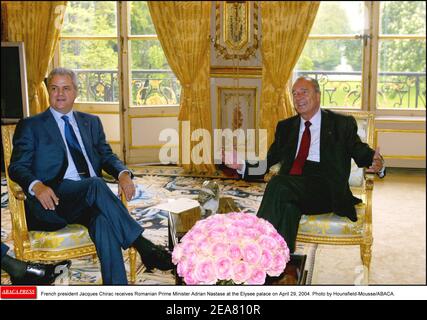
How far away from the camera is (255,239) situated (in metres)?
1.71

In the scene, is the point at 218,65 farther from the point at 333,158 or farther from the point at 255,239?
the point at 255,239

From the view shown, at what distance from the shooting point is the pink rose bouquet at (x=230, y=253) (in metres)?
1.67

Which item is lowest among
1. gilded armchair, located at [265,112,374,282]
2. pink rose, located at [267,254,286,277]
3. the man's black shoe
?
the man's black shoe

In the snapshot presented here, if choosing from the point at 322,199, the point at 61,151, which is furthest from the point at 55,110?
the point at 322,199

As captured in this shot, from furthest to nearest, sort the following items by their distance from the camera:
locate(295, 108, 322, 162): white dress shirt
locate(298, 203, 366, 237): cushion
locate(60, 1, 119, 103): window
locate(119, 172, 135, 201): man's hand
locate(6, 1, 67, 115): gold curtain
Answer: locate(60, 1, 119, 103): window, locate(6, 1, 67, 115): gold curtain, locate(295, 108, 322, 162): white dress shirt, locate(298, 203, 366, 237): cushion, locate(119, 172, 135, 201): man's hand

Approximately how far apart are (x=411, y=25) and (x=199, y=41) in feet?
6.86

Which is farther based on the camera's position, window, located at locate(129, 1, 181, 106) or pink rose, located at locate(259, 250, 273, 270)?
window, located at locate(129, 1, 181, 106)

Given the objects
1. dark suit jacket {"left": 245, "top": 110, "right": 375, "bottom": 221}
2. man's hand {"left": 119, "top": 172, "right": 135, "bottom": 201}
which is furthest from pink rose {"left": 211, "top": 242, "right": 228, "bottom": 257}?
dark suit jacket {"left": 245, "top": 110, "right": 375, "bottom": 221}

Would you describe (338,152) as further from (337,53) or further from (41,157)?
(337,53)

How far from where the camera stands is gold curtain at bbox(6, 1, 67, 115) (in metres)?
6.01

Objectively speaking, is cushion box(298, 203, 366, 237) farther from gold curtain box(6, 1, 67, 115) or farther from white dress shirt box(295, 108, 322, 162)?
gold curtain box(6, 1, 67, 115)

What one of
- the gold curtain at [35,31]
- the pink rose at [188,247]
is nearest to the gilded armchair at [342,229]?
the pink rose at [188,247]

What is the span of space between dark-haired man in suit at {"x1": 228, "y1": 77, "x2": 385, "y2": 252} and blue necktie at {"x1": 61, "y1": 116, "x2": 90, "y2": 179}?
91cm

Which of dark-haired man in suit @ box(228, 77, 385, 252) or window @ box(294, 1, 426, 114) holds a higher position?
window @ box(294, 1, 426, 114)
